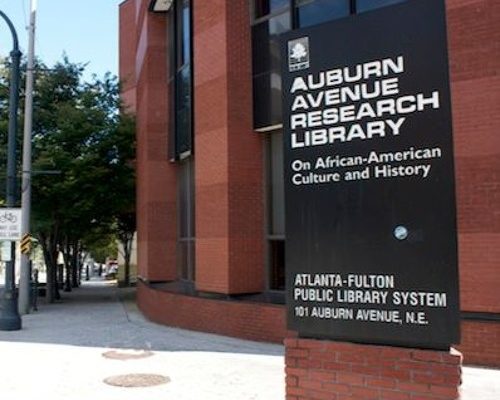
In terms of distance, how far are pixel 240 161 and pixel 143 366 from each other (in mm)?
4874

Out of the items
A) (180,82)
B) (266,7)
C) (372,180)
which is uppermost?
(266,7)

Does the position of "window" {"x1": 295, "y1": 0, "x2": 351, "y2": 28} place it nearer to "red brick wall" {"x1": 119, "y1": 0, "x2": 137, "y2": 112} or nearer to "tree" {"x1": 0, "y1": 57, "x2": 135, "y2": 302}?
"tree" {"x1": 0, "y1": 57, "x2": 135, "y2": 302}

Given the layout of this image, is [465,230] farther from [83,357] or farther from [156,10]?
[156,10]

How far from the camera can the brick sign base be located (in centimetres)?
398

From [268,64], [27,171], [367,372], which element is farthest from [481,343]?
[27,171]

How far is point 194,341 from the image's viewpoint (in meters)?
12.0

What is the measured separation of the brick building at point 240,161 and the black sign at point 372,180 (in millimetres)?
5066

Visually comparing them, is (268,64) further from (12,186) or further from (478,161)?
(12,186)

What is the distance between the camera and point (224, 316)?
1250cm

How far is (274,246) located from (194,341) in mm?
2454

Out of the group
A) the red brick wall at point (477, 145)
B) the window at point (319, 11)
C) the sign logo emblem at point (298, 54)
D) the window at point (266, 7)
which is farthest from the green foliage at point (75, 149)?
the sign logo emblem at point (298, 54)

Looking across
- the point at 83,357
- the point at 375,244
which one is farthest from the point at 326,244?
the point at 83,357

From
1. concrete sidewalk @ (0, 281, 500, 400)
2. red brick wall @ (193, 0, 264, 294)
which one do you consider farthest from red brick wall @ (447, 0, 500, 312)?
red brick wall @ (193, 0, 264, 294)

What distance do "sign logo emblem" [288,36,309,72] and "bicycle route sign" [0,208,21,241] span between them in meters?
12.2
